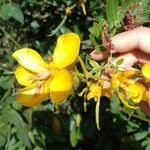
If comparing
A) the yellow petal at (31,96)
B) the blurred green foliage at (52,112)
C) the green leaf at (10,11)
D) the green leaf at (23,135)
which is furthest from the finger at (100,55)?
the green leaf at (10,11)

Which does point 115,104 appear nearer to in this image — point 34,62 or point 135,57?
point 135,57

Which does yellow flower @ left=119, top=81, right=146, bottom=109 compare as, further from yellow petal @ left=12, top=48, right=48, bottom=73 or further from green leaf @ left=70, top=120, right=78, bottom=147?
green leaf @ left=70, top=120, right=78, bottom=147

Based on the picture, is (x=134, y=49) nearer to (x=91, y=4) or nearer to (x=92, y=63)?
(x=92, y=63)

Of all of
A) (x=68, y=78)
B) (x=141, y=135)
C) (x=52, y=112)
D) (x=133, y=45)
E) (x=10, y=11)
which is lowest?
(x=141, y=135)

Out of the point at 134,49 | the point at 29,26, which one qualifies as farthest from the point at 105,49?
the point at 29,26

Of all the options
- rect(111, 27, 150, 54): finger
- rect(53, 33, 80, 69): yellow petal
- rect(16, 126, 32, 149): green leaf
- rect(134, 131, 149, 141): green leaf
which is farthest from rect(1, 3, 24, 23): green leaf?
rect(53, 33, 80, 69): yellow petal

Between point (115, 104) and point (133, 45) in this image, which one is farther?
point (115, 104)

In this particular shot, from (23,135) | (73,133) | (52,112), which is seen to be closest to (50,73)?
(23,135)

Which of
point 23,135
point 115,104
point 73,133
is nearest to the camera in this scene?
point 23,135

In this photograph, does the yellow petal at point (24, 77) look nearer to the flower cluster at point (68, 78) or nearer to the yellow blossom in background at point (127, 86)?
the flower cluster at point (68, 78)
